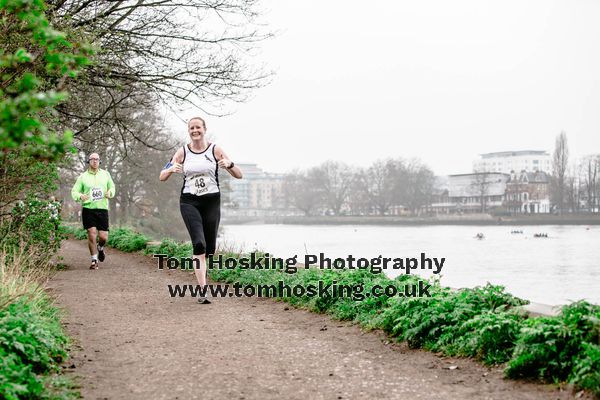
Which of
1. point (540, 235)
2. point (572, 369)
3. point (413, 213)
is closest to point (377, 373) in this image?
point (572, 369)

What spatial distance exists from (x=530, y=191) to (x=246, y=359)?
131731 mm

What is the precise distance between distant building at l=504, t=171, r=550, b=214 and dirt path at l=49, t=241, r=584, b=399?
115468 millimetres

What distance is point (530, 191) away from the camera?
419 ft

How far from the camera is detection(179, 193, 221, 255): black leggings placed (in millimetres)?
7427

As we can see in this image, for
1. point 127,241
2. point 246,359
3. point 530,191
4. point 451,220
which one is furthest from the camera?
point 530,191

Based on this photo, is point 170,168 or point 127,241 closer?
point 170,168

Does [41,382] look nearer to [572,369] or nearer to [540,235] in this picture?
[572,369]

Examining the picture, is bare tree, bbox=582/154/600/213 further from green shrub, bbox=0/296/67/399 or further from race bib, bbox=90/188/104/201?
green shrub, bbox=0/296/67/399

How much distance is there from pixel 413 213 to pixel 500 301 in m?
113

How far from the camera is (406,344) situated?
5324mm

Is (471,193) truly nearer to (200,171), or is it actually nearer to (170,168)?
(200,171)

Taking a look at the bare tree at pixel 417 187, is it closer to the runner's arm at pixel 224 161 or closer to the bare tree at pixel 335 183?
the bare tree at pixel 335 183

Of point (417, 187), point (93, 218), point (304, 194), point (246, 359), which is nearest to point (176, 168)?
point (246, 359)

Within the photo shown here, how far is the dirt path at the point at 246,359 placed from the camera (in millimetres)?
4027
